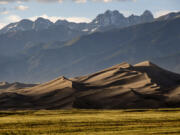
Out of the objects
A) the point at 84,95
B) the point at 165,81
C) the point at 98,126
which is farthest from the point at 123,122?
the point at 165,81

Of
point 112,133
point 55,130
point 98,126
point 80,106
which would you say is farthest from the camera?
point 80,106

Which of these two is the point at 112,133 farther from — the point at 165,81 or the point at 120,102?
the point at 165,81

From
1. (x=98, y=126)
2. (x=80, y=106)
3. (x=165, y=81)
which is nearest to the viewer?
(x=98, y=126)

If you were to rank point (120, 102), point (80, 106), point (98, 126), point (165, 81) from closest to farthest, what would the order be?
point (98, 126), point (80, 106), point (120, 102), point (165, 81)

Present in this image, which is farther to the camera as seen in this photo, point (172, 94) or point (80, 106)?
point (172, 94)

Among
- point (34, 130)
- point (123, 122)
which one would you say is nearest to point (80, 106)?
point (123, 122)

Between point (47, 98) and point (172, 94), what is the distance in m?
50.1

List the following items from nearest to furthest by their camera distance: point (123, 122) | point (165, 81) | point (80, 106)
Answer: point (123, 122) → point (80, 106) → point (165, 81)

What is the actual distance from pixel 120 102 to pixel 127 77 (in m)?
42.9

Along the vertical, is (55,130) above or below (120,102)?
above

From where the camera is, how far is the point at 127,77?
200m

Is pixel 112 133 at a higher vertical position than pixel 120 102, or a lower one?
higher

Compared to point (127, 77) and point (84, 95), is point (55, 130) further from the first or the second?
point (127, 77)

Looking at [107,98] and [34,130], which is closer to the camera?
[34,130]
